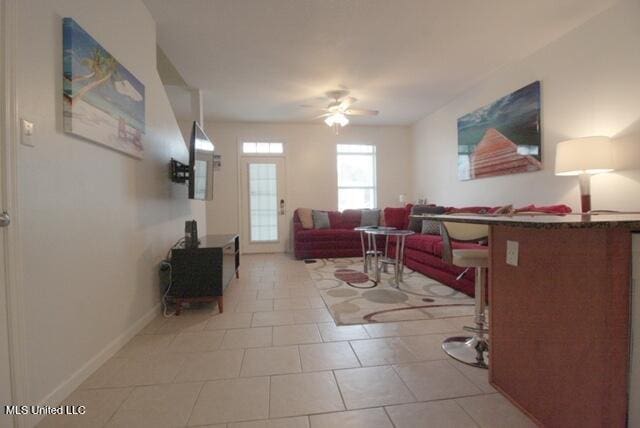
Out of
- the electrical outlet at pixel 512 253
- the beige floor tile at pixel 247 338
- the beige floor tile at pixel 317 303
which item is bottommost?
the beige floor tile at pixel 247 338

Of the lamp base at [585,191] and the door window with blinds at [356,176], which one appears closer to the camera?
the lamp base at [585,191]

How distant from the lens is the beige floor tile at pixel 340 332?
2.03 metres

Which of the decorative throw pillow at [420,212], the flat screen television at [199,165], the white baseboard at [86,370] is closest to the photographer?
the white baseboard at [86,370]

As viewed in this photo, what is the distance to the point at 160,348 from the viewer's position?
191cm

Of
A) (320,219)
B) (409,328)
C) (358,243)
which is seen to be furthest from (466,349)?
(320,219)

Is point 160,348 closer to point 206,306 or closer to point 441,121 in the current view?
point 206,306

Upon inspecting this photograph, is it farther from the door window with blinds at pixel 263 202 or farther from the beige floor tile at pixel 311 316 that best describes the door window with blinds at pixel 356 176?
the beige floor tile at pixel 311 316

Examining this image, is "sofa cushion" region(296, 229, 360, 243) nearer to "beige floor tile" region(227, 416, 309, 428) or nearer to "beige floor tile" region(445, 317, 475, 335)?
"beige floor tile" region(445, 317, 475, 335)

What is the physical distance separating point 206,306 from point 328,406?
71.0 inches

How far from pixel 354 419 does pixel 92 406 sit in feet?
4.11

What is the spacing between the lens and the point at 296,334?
2100 millimetres

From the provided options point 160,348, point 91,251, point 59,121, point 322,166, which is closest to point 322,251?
point 322,166

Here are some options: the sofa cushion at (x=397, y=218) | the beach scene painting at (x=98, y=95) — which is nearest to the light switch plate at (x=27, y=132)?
the beach scene painting at (x=98, y=95)

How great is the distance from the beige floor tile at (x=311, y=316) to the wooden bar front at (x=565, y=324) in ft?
4.27
